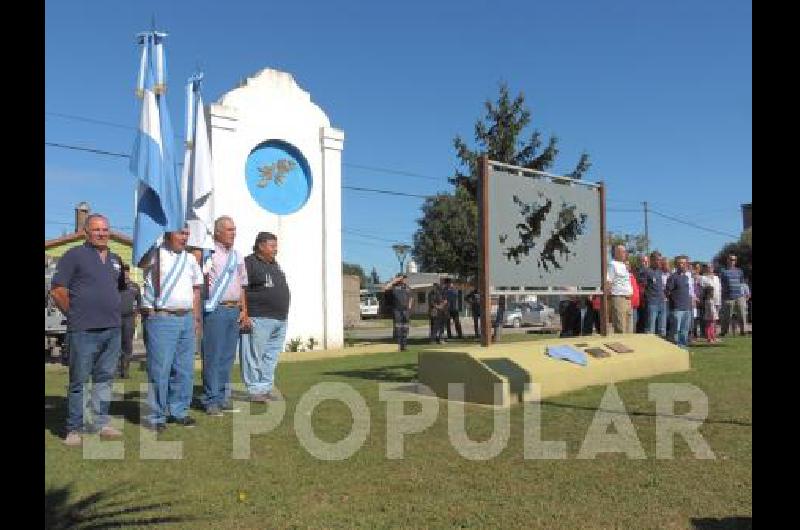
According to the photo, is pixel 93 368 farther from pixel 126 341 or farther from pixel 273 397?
pixel 126 341

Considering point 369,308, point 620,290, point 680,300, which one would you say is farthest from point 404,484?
point 369,308

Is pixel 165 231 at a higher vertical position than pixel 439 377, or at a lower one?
higher

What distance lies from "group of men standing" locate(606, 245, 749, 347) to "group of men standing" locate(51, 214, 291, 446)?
6353 mm

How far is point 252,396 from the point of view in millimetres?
8273

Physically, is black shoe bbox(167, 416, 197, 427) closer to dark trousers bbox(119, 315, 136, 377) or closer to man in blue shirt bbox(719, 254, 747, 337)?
dark trousers bbox(119, 315, 136, 377)

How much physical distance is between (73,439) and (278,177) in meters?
11.3

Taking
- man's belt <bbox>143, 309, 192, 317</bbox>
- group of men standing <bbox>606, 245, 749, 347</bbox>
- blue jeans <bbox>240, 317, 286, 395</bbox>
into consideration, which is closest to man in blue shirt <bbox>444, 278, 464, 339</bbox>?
group of men standing <bbox>606, 245, 749, 347</bbox>

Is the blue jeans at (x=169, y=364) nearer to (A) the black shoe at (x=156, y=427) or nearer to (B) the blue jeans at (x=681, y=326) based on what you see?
(A) the black shoe at (x=156, y=427)

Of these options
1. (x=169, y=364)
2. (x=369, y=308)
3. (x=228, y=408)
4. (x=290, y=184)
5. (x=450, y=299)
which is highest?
(x=290, y=184)

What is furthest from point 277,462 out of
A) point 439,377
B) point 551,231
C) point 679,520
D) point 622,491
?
point 551,231

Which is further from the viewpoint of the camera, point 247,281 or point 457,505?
point 247,281

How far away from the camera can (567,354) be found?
30.1 ft
